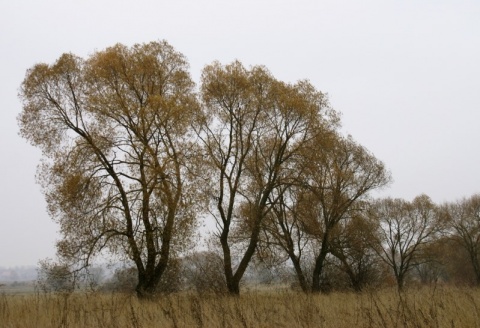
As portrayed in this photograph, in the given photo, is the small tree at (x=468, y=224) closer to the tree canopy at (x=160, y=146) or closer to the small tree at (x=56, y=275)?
the tree canopy at (x=160, y=146)

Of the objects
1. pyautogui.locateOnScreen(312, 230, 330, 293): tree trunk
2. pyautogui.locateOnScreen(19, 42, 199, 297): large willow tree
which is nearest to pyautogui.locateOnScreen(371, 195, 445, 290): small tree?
pyautogui.locateOnScreen(312, 230, 330, 293): tree trunk

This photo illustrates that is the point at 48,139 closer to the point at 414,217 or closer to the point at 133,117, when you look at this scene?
the point at 133,117

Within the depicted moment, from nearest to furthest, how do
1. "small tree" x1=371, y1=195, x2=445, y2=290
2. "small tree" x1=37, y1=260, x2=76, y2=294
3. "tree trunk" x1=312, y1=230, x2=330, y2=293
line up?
1. "small tree" x1=37, y1=260, x2=76, y2=294
2. "tree trunk" x1=312, y1=230, x2=330, y2=293
3. "small tree" x1=371, y1=195, x2=445, y2=290

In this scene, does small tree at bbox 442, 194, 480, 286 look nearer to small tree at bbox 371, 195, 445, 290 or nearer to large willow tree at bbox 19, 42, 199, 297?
small tree at bbox 371, 195, 445, 290

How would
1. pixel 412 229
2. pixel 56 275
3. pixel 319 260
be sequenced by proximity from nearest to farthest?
1. pixel 56 275
2. pixel 319 260
3. pixel 412 229

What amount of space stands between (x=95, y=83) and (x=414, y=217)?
3774 cm

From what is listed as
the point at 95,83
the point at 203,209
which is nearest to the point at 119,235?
the point at 203,209

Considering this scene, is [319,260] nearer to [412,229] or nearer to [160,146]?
[160,146]

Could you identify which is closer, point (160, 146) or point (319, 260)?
point (160, 146)

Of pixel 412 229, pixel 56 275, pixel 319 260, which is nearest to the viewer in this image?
pixel 56 275

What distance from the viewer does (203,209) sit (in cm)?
1800

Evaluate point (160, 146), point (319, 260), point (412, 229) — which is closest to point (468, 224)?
point (412, 229)

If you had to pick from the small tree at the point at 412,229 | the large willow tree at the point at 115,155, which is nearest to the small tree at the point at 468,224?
the small tree at the point at 412,229

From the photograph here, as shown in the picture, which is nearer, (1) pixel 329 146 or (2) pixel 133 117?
(2) pixel 133 117
